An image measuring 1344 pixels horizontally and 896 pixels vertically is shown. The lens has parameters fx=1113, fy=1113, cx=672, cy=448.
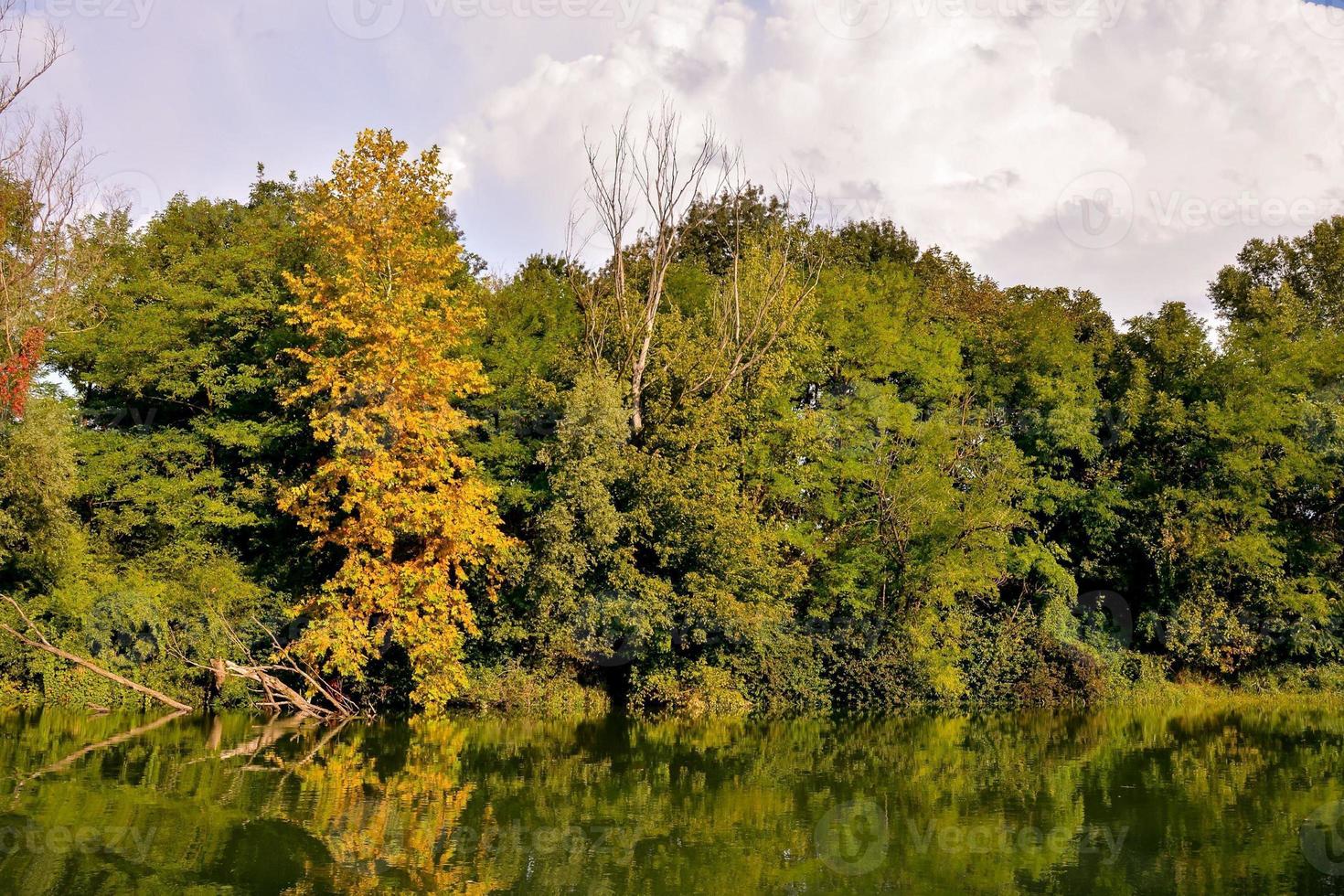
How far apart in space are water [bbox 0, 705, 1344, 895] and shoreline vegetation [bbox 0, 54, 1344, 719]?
410 cm

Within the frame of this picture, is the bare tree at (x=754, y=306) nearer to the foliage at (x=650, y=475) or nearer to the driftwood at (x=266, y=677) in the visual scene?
the foliage at (x=650, y=475)

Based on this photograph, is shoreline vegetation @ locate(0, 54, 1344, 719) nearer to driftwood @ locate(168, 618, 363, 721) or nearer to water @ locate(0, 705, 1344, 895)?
driftwood @ locate(168, 618, 363, 721)

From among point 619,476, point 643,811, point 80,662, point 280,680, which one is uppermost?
point 619,476

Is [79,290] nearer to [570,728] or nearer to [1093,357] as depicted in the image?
[570,728]

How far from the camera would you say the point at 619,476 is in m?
31.7

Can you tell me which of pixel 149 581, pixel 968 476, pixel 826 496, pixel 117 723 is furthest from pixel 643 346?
pixel 117 723

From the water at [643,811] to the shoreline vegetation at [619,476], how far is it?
13.5ft

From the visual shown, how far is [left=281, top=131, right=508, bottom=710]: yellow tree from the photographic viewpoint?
27.9 m

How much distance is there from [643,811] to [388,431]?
14.4m

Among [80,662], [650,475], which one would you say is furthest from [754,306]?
[80,662]

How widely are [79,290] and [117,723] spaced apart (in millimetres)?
14520

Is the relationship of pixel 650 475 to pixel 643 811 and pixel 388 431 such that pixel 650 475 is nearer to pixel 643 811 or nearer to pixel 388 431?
pixel 388 431

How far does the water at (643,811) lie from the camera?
44.4ft

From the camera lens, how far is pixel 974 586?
34469 millimetres
